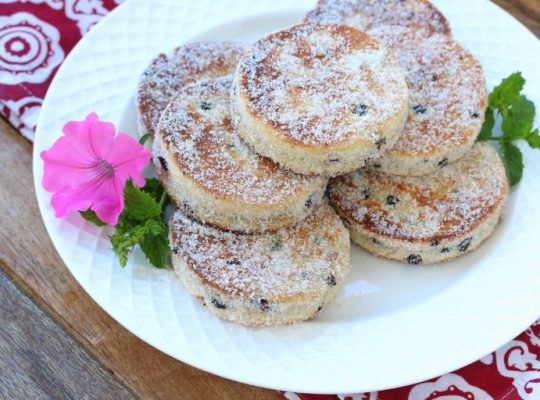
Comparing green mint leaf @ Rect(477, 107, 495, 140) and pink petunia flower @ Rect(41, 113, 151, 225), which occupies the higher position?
green mint leaf @ Rect(477, 107, 495, 140)

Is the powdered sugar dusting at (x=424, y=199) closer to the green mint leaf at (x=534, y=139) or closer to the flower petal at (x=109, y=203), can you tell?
the green mint leaf at (x=534, y=139)

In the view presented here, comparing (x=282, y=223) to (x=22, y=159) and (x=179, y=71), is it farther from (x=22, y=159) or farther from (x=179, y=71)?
(x=22, y=159)

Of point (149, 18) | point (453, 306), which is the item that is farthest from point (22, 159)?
point (453, 306)

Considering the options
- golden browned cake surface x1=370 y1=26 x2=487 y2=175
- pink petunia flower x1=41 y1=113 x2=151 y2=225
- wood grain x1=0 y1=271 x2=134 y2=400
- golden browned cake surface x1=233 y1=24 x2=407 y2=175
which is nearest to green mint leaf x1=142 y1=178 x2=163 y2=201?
pink petunia flower x1=41 y1=113 x2=151 y2=225

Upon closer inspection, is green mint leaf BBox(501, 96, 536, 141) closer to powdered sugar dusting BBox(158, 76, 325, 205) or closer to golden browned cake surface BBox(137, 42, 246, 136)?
powdered sugar dusting BBox(158, 76, 325, 205)

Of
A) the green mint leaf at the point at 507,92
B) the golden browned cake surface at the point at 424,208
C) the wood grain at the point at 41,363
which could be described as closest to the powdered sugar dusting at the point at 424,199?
the golden browned cake surface at the point at 424,208

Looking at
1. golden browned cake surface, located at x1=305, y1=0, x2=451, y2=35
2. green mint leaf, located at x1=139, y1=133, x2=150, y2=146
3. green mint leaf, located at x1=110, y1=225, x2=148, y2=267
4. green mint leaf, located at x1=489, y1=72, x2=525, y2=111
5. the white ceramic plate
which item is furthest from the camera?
golden browned cake surface, located at x1=305, y1=0, x2=451, y2=35

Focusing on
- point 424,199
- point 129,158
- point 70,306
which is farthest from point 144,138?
point 424,199
